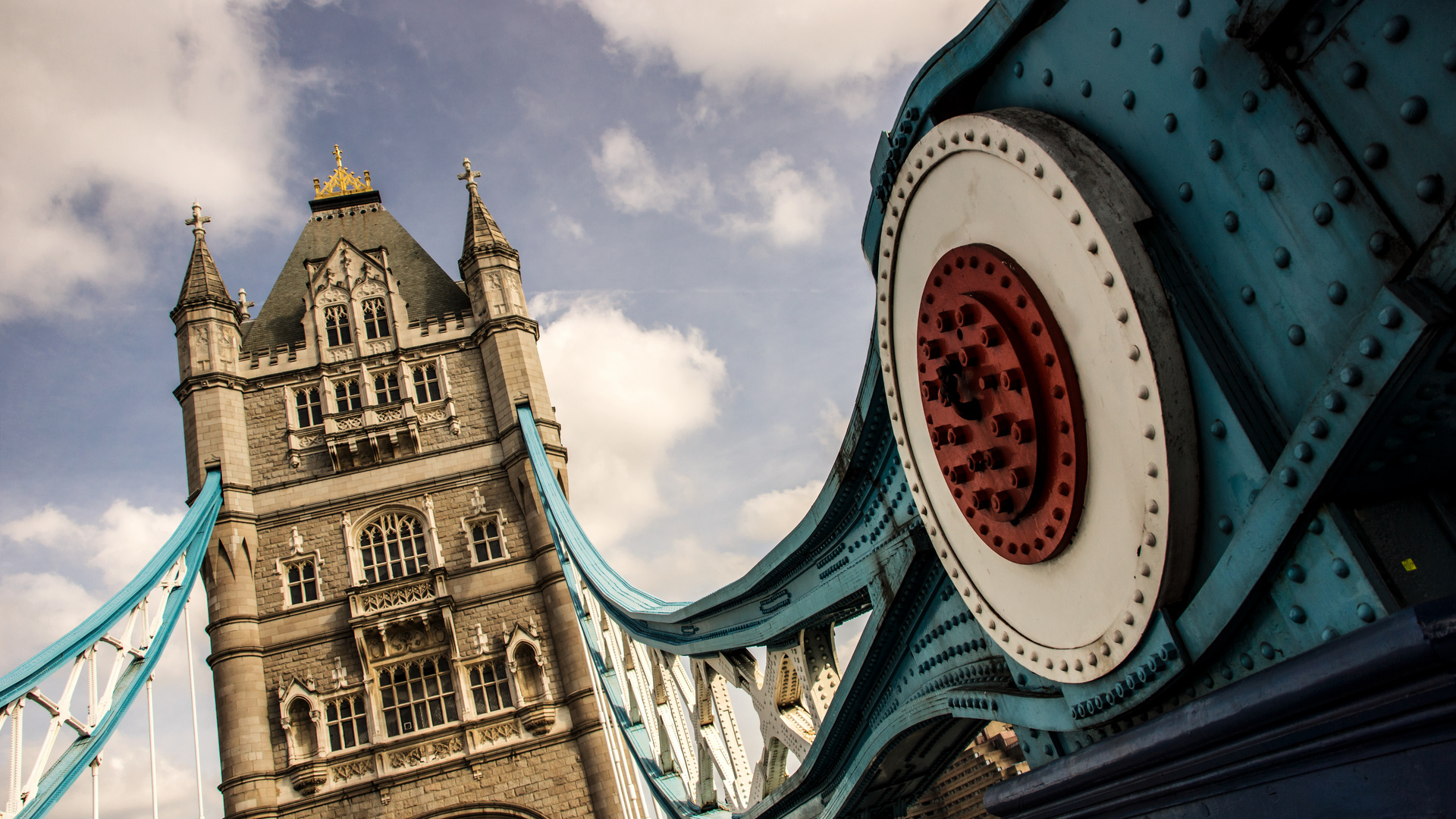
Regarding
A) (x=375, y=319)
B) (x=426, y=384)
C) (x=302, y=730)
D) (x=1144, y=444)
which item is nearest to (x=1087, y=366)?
(x=1144, y=444)

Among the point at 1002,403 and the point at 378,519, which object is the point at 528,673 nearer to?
the point at 378,519

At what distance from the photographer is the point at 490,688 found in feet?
54.4

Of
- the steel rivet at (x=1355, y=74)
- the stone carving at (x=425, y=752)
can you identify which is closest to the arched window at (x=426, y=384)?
the stone carving at (x=425, y=752)

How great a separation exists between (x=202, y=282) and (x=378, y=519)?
22.6 feet

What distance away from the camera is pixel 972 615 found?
3031 mm

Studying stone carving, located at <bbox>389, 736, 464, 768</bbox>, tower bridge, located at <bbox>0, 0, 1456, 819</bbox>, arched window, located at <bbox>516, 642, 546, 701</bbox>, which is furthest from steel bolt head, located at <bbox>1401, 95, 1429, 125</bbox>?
stone carving, located at <bbox>389, 736, 464, 768</bbox>

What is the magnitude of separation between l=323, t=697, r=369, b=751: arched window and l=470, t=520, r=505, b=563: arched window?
10.9 feet

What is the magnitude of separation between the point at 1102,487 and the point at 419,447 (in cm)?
1783

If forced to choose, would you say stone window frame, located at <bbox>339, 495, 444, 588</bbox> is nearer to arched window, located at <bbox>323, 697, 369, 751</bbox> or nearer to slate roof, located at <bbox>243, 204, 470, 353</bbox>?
arched window, located at <bbox>323, 697, 369, 751</bbox>

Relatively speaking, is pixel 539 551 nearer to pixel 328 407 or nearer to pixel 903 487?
pixel 328 407

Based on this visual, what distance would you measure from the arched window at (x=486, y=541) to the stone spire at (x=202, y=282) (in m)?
7.79

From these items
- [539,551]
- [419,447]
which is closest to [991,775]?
[539,551]

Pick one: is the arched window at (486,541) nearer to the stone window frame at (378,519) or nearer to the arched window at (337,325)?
the stone window frame at (378,519)

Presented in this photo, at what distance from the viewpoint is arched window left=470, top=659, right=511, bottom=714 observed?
16.5 metres
